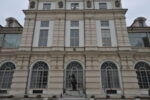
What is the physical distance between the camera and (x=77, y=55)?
25109 mm

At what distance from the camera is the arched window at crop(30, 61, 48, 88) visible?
78.0ft

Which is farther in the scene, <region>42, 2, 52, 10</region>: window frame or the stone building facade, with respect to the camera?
<region>42, 2, 52, 10</region>: window frame

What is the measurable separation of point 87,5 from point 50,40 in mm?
8489

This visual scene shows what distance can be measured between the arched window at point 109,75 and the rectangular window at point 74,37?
5060 mm

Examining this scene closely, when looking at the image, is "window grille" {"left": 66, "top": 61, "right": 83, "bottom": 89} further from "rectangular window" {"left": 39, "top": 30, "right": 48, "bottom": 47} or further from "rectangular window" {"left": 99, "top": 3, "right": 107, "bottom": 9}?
"rectangular window" {"left": 99, "top": 3, "right": 107, "bottom": 9}

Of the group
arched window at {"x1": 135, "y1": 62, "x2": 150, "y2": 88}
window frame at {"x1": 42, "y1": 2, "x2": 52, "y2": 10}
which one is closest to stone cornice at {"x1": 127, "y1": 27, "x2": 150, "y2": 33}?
arched window at {"x1": 135, "y1": 62, "x2": 150, "y2": 88}

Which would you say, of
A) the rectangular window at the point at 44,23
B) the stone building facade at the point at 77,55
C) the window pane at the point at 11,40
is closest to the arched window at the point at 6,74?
the stone building facade at the point at 77,55

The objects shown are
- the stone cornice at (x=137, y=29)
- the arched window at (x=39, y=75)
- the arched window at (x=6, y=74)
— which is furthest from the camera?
the stone cornice at (x=137, y=29)

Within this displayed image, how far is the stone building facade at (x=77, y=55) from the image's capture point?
75.8 feet

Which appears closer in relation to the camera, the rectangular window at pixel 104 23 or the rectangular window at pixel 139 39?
the rectangular window at pixel 139 39

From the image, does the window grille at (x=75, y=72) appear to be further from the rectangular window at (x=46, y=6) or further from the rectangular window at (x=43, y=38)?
the rectangular window at (x=46, y=6)

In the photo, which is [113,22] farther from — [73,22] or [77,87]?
[77,87]

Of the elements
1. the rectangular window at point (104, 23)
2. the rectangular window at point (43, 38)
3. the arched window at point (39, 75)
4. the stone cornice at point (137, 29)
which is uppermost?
the rectangular window at point (104, 23)

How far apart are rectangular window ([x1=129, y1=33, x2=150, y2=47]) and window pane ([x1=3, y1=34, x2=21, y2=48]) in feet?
57.0
